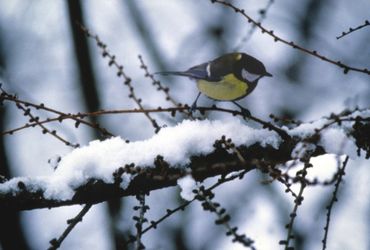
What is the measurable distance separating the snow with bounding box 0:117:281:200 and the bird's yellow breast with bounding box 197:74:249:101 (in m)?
0.58

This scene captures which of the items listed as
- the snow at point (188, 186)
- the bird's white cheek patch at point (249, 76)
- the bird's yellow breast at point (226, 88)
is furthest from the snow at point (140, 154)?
the bird's white cheek patch at point (249, 76)

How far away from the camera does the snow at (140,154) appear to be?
177 centimetres

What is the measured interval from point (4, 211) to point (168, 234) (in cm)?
521

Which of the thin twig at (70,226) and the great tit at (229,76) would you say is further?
the great tit at (229,76)

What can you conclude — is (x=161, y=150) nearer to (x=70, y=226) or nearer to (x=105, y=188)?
(x=105, y=188)

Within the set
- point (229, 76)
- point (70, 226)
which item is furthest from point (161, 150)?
point (229, 76)

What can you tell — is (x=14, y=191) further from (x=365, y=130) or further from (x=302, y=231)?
(x=302, y=231)

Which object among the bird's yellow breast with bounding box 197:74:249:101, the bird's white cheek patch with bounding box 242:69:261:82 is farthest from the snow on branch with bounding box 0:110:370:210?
the bird's white cheek patch with bounding box 242:69:261:82

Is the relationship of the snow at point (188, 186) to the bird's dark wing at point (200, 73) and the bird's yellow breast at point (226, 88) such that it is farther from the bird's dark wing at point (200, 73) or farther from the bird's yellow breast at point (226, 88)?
the bird's dark wing at point (200, 73)

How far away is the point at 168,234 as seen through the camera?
6824mm

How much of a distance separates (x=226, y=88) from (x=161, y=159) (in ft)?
2.87

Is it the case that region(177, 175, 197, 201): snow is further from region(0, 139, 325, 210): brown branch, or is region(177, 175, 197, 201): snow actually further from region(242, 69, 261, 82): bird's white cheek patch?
region(242, 69, 261, 82): bird's white cheek patch

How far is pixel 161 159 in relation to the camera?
1729mm

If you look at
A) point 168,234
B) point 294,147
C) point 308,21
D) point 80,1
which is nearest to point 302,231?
point 168,234
